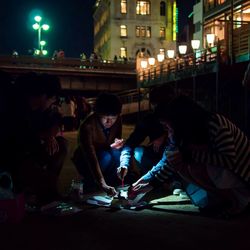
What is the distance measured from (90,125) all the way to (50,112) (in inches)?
27.9

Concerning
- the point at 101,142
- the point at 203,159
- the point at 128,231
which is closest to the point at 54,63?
the point at 101,142

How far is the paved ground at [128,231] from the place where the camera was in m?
4.11

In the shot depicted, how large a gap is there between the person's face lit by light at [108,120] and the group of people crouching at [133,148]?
0.01 m

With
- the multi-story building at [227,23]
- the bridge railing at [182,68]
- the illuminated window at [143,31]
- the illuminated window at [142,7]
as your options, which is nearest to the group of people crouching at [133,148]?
the multi-story building at [227,23]

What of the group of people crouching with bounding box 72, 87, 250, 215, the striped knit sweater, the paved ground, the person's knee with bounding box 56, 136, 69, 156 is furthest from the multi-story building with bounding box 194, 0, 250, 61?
the paved ground

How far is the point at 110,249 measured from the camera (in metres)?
3.98

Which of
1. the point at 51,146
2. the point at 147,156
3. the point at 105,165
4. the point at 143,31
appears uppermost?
the point at 143,31

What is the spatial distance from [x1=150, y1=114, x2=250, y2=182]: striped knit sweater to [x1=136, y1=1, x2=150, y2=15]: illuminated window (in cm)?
7858

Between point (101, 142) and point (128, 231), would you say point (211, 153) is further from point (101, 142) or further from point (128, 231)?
point (101, 142)

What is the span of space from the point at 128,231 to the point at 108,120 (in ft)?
6.84

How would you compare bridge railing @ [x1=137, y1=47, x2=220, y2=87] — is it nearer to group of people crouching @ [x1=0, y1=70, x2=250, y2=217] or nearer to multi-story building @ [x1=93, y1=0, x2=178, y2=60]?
group of people crouching @ [x1=0, y1=70, x2=250, y2=217]

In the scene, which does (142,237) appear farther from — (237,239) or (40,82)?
(40,82)

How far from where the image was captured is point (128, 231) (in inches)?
178

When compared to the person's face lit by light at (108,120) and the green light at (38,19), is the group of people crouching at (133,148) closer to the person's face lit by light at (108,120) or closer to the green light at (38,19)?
the person's face lit by light at (108,120)
